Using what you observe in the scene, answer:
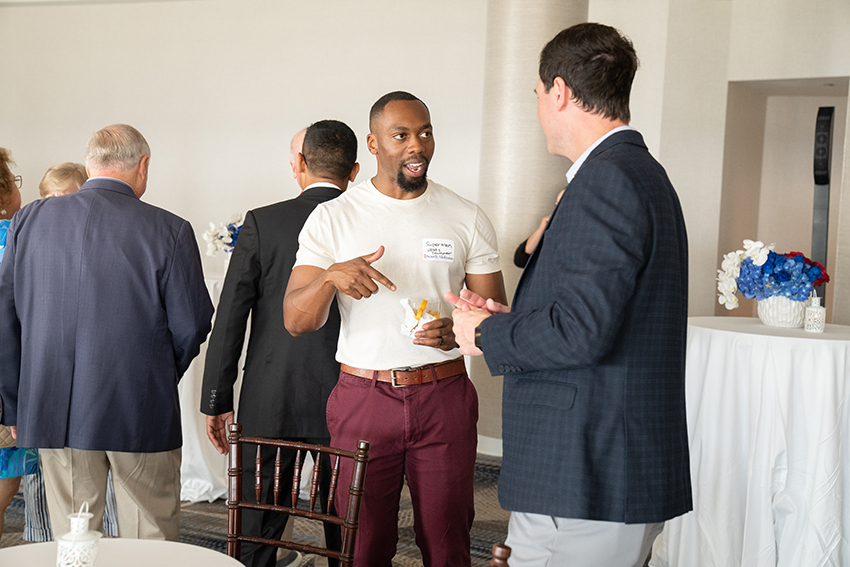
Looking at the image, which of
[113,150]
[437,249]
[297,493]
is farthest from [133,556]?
[113,150]

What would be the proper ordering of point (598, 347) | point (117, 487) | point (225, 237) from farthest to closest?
point (225, 237), point (117, 487), point (598, 347)

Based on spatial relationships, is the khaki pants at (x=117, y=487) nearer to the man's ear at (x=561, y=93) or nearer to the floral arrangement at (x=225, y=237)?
the man's ear at (x=561, y=93)

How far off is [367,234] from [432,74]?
4.49 m

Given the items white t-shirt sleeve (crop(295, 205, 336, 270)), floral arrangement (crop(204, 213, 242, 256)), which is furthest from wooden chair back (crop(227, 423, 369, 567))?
floral arrangement (crop(204, 213, 242, 256))

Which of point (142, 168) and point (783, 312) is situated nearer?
point (142, 168)

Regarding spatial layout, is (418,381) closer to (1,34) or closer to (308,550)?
(308,550)

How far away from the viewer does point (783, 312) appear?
3.40 metres

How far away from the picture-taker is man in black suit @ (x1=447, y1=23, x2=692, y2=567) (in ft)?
4.56

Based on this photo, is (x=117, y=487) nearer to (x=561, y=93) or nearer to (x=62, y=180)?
(x=62, y=180)

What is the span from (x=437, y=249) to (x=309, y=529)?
2.26 metres

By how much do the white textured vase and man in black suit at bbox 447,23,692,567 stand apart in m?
2.13

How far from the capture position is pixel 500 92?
479 centimetres

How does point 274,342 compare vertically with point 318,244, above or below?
below

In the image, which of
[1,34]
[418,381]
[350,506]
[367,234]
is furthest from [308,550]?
[1,34]
